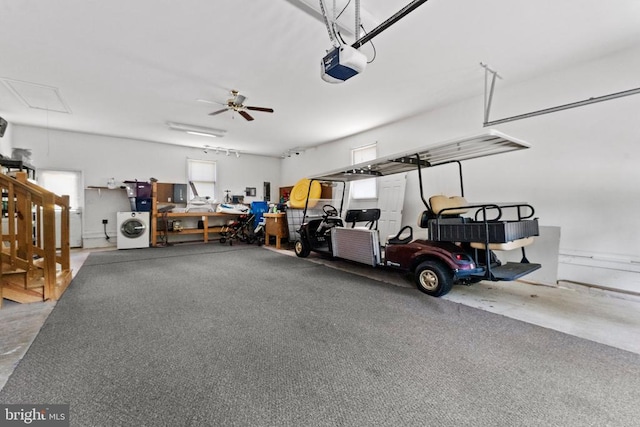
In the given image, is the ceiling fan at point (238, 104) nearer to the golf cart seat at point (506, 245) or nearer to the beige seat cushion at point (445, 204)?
the beige seat cushion at point (445, 204)

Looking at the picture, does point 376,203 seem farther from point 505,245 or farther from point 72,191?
point 72,191

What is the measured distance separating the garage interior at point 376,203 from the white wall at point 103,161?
16 cm

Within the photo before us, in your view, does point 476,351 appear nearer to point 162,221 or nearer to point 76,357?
point 76,357

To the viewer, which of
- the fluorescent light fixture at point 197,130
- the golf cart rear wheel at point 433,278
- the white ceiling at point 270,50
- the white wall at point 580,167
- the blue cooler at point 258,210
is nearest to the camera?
the white ceiling at point 270,50

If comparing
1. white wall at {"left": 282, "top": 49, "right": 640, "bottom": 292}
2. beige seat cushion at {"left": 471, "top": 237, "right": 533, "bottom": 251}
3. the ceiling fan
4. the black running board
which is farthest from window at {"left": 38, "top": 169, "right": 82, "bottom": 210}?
white wall at {"left": 282, "top": 49, "right": 640, "bottom": 292}

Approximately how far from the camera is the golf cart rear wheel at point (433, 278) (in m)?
2.89

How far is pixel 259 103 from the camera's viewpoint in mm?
4691

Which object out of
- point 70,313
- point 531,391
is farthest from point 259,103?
point 531,391

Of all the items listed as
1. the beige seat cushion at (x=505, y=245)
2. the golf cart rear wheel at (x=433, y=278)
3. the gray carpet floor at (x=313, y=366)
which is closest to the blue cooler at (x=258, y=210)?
the gray carpet floor at (x=313, y=366)

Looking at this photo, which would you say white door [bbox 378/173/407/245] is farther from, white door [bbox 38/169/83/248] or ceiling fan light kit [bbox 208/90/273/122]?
white door [bbox 38/169/83/248]

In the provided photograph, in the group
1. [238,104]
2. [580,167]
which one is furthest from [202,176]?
[580,167]

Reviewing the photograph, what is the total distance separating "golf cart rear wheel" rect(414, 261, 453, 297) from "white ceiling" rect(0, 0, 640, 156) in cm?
268

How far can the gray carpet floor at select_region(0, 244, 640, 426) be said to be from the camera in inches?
49.3

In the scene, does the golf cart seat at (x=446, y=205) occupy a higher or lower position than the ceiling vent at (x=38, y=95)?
lower
